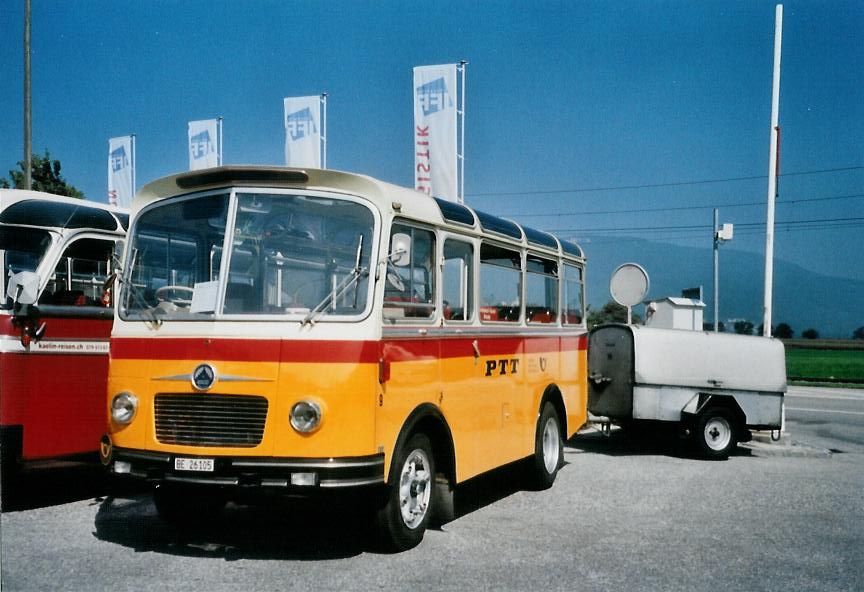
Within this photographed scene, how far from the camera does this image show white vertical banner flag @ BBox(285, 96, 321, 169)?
2239 centimetres

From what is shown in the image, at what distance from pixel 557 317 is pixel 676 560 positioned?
14.2 feet

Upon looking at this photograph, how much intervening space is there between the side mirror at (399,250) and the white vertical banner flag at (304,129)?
1584 centimetres

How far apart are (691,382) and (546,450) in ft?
12.1

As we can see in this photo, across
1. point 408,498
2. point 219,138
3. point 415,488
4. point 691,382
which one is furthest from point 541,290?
point 219,138

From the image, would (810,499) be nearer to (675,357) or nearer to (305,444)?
(675,357)

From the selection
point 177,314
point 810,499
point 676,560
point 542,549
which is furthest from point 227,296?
point 810,499

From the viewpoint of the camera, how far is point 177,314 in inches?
269

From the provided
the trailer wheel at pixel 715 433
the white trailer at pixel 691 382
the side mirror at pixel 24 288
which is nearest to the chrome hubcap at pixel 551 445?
the white trailer at pixel 691 382

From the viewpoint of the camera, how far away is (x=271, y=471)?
625 centimetres

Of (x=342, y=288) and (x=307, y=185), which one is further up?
(x=307, y=185)

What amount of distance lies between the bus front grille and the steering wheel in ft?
2.53

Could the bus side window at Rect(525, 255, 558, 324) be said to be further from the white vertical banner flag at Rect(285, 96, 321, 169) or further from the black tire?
the white vertical banner flag at Rect(285, 96, 321, 169)

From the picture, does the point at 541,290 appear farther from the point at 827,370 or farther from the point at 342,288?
the point at 827,370

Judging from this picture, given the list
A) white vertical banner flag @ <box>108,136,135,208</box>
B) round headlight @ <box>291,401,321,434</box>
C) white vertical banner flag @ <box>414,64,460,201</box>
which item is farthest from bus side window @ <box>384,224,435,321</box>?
white vertical banner flag @ <box>108,136,135,208</box>
